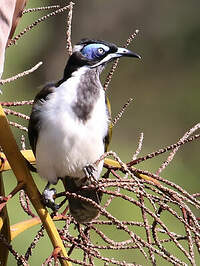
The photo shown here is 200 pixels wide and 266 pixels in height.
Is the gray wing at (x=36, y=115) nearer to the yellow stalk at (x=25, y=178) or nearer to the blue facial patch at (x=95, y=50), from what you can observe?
the blue facial patch at (x=95, y=50)

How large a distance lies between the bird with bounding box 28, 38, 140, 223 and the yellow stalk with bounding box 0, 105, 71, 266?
23 cm

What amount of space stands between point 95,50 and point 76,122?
152mm

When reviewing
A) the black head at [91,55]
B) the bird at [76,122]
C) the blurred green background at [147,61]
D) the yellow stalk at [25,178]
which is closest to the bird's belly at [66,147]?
the bird at [76,122]

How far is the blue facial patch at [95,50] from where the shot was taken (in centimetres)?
155

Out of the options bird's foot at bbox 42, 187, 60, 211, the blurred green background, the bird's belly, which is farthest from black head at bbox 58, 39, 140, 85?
the blurred green background

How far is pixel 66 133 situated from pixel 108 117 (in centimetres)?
10

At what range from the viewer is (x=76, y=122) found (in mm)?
1494

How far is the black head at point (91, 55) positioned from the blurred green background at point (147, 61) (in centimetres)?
409

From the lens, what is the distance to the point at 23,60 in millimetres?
4656

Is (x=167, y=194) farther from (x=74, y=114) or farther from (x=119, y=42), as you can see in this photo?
(x=119, y=42)

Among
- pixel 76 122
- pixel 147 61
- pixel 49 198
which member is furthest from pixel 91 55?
pixel 147 61

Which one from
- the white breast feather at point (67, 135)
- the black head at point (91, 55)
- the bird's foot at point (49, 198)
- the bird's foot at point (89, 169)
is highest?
the black head at point (91, 55)

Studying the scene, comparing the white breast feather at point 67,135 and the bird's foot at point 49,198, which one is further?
the white breast feather at point 67,135

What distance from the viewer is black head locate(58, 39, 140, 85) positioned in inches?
61.1
